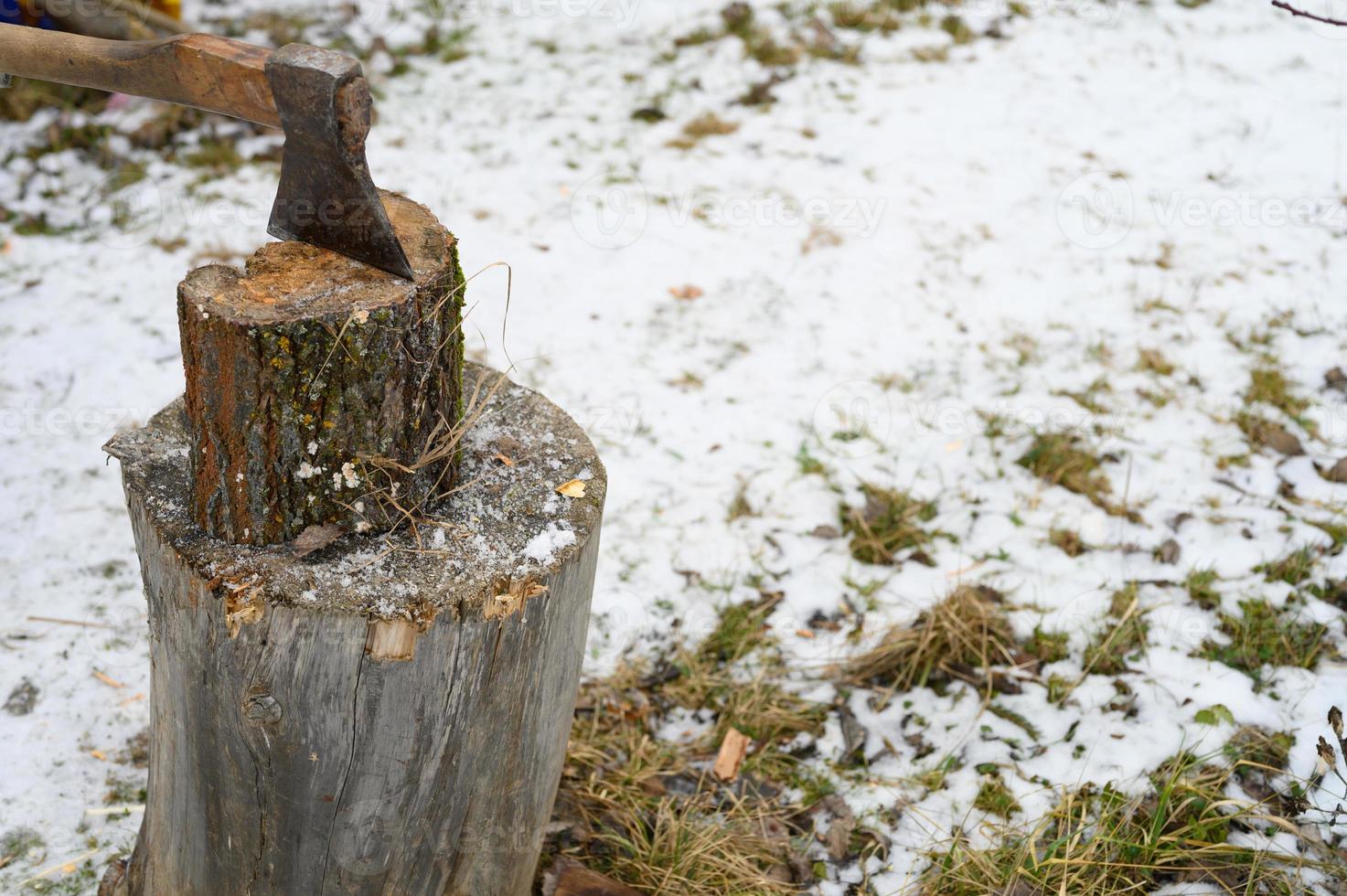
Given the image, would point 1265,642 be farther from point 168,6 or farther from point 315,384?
point 168,6

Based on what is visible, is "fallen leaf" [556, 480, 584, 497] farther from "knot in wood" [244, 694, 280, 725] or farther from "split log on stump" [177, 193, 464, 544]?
"knot in wood" [244, 694, 280, 725]

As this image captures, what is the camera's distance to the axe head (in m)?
1.58

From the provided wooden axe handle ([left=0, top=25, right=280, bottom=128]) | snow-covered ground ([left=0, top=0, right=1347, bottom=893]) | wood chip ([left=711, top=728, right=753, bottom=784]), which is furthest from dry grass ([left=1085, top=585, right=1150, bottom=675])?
wooden axe handle ([left=0, top=25, right=280, bottom=128])

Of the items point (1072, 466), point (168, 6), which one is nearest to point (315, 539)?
point (1072, 466)

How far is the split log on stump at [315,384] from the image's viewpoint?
1.57 meters

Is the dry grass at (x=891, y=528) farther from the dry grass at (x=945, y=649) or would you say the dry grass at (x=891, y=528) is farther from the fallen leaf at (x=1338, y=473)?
the fallen leaf at (x=1338, y=473)

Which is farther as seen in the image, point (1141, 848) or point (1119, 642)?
point (1119, 642)

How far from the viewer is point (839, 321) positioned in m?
4.25

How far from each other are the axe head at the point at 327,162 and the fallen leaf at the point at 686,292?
267 centimetres

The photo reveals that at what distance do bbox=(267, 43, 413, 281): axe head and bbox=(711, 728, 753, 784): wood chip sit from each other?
5.25 feet

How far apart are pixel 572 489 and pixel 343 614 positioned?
1.62 ft

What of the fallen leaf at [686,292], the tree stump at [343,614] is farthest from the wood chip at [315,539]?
the fallen leaf at [686,292]

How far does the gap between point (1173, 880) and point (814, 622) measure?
1.18 meters

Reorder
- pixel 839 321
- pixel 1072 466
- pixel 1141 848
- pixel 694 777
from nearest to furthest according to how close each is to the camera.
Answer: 1. pixel 1141 848
2. pixel 694 777
3. pixel 1072 466
4. pixel 839 321
